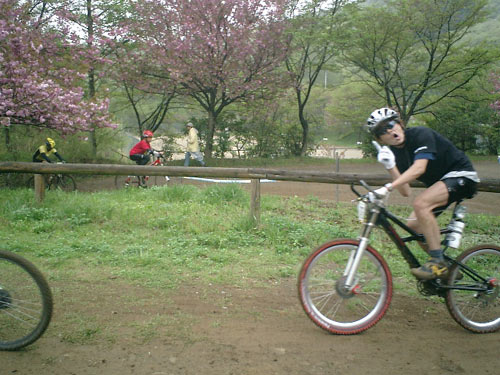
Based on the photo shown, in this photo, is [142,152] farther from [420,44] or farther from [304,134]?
[420,44]

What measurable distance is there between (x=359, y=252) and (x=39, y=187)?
6.47 meters

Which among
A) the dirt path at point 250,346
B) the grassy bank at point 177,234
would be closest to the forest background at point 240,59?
the grassy bank at point 177,234

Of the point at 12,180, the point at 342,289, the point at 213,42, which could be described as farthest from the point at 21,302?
the point at 213,42

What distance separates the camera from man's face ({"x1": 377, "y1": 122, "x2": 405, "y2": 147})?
3.98 meters

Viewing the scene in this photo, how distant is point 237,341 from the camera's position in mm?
3807

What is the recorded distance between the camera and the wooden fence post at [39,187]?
8227 mm

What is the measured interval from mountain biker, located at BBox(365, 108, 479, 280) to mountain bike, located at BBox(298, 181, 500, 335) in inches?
6.0

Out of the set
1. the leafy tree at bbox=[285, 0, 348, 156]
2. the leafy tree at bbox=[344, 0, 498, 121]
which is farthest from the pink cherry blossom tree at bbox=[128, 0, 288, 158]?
the leafy tree at bbox=[344, 0, 498, 121]

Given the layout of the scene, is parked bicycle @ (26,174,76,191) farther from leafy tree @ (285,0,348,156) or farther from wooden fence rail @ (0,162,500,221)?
leafy tree @ (285,0,348,156)

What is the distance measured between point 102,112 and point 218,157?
29.3 ft

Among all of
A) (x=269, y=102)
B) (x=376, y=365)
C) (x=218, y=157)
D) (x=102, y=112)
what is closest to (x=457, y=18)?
(x=269, y=102)

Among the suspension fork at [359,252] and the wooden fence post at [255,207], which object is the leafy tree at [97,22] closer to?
the wooden fence post at [255,207]

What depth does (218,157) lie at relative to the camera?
2359 cm

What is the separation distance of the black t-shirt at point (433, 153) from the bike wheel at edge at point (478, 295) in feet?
2.42
